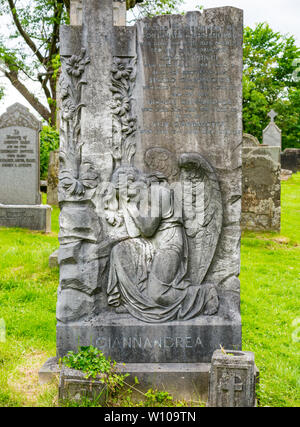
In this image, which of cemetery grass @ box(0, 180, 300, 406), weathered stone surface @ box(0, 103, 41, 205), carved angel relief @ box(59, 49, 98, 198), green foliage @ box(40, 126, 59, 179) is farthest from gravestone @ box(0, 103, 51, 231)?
carved angel relief @ box(59, 49, 98, 198)


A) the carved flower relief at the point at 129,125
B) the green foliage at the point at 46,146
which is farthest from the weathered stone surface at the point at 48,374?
the green foliage at the point at 46,146

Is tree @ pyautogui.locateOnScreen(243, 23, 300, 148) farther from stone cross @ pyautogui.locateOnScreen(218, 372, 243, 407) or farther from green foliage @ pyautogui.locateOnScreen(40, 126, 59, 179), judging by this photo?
stone cross @ pyautogui.locateOnScreen(218, 372, 243, 407)

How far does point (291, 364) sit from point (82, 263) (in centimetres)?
224

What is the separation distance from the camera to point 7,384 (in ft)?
13.2

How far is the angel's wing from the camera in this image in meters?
4.23

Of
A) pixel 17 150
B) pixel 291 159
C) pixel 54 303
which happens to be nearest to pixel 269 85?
pixel 291 159

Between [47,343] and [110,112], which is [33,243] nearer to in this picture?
[47,343]

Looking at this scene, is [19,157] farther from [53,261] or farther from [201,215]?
[201,215]

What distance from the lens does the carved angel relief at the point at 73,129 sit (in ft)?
13.8

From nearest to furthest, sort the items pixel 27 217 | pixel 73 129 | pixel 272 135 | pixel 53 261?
1. pixel 73 129
2. pixel 53 261
3. pixel 27 217
4. pixel 272 135

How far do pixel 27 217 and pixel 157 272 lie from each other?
6.56 m

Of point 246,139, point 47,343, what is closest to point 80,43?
point 47,343

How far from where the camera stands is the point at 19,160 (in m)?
10.3

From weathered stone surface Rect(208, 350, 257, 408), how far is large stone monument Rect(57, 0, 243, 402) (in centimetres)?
64
